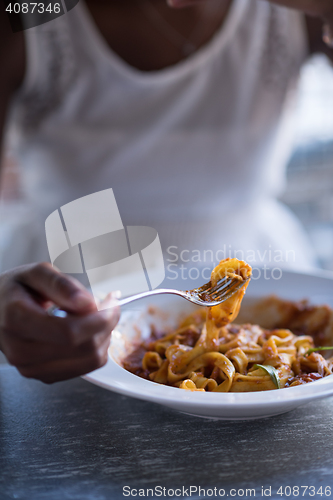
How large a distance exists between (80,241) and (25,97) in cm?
101

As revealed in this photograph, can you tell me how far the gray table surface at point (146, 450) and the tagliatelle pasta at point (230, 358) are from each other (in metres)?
0.05

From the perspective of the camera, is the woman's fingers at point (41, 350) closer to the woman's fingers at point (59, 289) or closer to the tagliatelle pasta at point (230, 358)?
the woman's fingers at point (59, 289)

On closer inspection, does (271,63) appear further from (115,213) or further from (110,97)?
(115,213)

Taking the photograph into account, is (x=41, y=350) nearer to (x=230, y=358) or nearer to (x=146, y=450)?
(x=146, y=450)

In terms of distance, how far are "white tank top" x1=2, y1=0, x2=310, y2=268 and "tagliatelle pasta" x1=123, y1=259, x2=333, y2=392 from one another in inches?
22.8

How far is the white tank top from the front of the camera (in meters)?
1.35

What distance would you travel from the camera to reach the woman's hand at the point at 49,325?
0.46 metres

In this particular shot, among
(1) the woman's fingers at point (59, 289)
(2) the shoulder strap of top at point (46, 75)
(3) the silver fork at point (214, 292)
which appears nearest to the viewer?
(1) the woman's fingers at point (59, 289)

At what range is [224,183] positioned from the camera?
146 centimetres

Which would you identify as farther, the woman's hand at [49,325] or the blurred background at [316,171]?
the blurred background at [316,171]

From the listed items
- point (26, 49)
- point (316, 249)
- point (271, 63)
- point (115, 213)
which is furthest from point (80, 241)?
point (316, 249)

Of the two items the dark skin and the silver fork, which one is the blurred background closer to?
→ the silver fork

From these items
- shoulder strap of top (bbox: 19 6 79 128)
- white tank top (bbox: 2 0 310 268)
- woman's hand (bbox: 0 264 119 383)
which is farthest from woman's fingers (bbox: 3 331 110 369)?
shoulder strap of top (bbox: 19 6 79 128)

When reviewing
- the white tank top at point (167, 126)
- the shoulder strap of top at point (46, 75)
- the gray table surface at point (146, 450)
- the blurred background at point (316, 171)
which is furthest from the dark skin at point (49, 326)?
the blurred background at point (316, 171)
